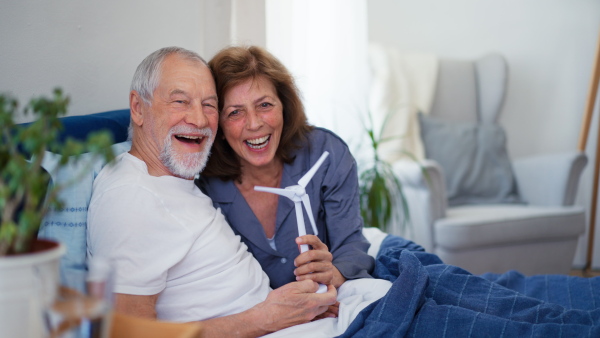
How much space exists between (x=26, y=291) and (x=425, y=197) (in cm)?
223

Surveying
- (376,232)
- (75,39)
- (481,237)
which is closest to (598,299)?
(376,232)

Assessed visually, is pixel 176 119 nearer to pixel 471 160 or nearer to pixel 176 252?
pixel 176 252

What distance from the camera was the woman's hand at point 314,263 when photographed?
4.45 ft

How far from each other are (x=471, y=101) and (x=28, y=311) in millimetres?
3236

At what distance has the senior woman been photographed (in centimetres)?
155

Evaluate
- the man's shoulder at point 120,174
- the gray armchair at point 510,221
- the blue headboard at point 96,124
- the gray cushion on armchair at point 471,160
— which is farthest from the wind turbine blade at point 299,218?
the gray cushion on armchair at point 471,160

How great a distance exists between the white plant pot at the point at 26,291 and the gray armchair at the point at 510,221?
217 centimetres

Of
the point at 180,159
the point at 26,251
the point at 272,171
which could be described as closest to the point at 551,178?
the point at 272,171

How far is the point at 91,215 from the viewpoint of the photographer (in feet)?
3.87

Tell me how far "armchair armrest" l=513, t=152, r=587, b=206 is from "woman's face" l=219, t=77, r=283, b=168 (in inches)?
74.5

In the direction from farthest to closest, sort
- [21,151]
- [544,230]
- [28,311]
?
[544,230] → [21,151] → [28,311]

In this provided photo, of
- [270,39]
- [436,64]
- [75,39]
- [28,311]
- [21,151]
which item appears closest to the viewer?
[28,311]

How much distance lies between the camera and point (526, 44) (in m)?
3.70

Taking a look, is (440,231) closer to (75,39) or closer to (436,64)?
(436,64)
